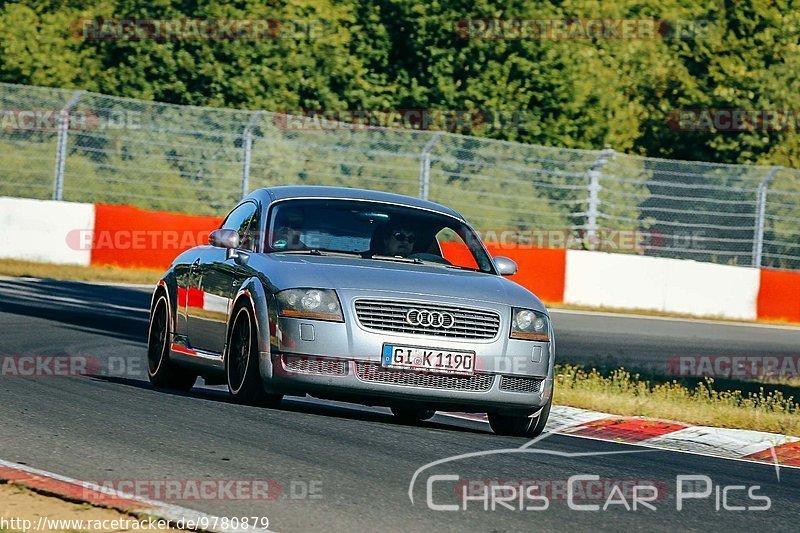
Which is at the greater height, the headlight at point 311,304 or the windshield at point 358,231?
the windshield at point 358,231

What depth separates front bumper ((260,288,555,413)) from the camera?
28.7ft

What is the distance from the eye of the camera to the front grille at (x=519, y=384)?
9047 millimetres

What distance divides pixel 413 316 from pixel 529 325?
78cm

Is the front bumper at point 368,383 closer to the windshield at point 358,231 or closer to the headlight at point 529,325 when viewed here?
the headlight at point 529,325

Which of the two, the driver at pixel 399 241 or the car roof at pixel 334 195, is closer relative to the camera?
the driver at pixel 399 241

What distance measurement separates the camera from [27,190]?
24.5 meters

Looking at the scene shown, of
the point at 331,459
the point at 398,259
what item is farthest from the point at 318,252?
the point at 331,459

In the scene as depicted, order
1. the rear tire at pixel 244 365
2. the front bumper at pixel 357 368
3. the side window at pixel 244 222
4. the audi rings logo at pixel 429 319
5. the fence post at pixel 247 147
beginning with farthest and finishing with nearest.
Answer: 1. the fence post at pixel 247 147
2. the side window at pixel 244 222
3. the rear tire at pixel 244 365
4. the audi rings logo at pixel 429 319
5. the front bumper at pixel 357 368

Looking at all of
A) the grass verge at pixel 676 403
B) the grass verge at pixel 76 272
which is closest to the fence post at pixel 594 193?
the grass verge at pixel 76 272

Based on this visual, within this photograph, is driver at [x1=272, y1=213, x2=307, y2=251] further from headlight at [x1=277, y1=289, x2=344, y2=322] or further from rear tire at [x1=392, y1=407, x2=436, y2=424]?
rear tire at [x1=392, y1=407, x2=436, y2=424]

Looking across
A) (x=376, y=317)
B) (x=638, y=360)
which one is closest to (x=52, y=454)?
(x=376, y=317)

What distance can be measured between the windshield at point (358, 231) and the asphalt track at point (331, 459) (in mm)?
1071

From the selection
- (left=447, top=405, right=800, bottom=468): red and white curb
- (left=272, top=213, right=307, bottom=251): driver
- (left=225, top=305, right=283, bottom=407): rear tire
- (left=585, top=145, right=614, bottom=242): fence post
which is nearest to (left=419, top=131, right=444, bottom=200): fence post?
(left=585, top=145, right=614, bottom=242): fence post

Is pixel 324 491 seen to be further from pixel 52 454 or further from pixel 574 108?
pixel 574 108
